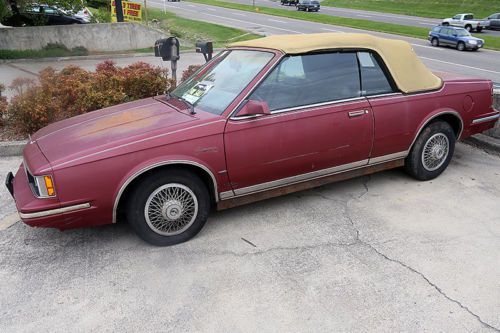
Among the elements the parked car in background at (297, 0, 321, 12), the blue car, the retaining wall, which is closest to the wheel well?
the retaining wall

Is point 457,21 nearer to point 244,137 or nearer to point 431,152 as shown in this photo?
point 431,152

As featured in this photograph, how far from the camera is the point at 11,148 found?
19.3 ft

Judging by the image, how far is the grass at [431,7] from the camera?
41781 millimetres

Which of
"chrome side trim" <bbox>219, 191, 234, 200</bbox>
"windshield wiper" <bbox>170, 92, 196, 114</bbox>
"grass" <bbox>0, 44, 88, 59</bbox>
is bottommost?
"grass" <bbox>0, 44, 88, 59</bbox>

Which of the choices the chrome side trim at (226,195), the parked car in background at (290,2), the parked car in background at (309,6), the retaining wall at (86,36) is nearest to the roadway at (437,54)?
the parked car in background at (309,6)

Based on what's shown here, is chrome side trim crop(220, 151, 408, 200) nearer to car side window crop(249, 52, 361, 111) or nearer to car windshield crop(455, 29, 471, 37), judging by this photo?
car side window crop(249, 52, 361, 111)

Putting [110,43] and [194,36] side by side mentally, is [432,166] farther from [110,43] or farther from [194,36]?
[194,36]

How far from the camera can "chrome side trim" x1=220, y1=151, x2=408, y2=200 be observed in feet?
12.9

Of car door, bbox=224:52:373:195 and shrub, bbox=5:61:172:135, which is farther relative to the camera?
shrub, bbox=5:61:172:135

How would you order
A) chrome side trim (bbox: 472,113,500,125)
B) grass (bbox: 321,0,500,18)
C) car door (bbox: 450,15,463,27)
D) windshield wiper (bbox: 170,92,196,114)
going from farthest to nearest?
grass (bbox: 321,0,500,18) → car door (bbox: 450,15,463,27) → chrome side trim (bbox: 472,113,500,125) → windshield wiper (bbox: 170,92,196,114)

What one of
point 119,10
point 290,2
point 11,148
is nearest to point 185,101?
point 11,148

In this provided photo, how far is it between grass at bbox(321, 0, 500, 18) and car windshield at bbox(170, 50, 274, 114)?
43545 mm

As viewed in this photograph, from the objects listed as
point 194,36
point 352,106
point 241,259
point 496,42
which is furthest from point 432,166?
point 496,42

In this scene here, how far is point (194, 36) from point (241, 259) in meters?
23.4
